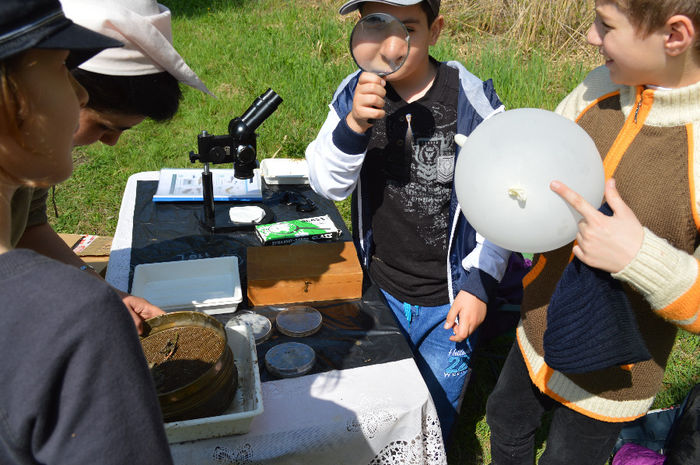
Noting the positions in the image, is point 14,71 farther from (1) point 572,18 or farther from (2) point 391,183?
(1) point 572,18

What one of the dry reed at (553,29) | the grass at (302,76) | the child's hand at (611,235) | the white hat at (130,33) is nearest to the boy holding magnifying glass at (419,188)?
the white hat at (130,33)

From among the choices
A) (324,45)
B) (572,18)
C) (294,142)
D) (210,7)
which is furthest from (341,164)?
(210,7)

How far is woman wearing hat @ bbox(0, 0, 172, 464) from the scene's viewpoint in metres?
0.56

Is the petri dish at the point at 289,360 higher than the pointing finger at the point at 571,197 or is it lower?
lower

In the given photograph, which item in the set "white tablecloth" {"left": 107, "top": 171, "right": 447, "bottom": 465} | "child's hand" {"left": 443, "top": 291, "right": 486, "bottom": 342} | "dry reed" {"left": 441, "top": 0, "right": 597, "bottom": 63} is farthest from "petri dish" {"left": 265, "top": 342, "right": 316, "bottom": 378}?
"dry reed" {"left": 441, "top": 0, "right": 597, "bottom": 63}

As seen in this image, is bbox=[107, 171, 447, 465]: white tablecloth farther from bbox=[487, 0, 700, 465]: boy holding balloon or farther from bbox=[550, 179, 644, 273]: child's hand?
bbox=[550, 179, 644, 273]: child's hand

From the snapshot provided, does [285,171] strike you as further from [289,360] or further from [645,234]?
[645,234]

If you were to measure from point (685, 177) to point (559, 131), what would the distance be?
371 mm

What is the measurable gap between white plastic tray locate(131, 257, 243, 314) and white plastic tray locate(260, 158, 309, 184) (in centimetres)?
85

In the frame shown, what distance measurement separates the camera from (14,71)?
0.61 meters

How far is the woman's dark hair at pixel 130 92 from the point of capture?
4.62ft

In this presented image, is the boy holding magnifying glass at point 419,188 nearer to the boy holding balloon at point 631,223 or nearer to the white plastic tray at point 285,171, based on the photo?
the boy holding balloon at point 631,223

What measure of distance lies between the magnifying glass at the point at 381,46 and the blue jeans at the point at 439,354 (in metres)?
0.94

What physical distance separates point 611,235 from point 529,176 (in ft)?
0.77
